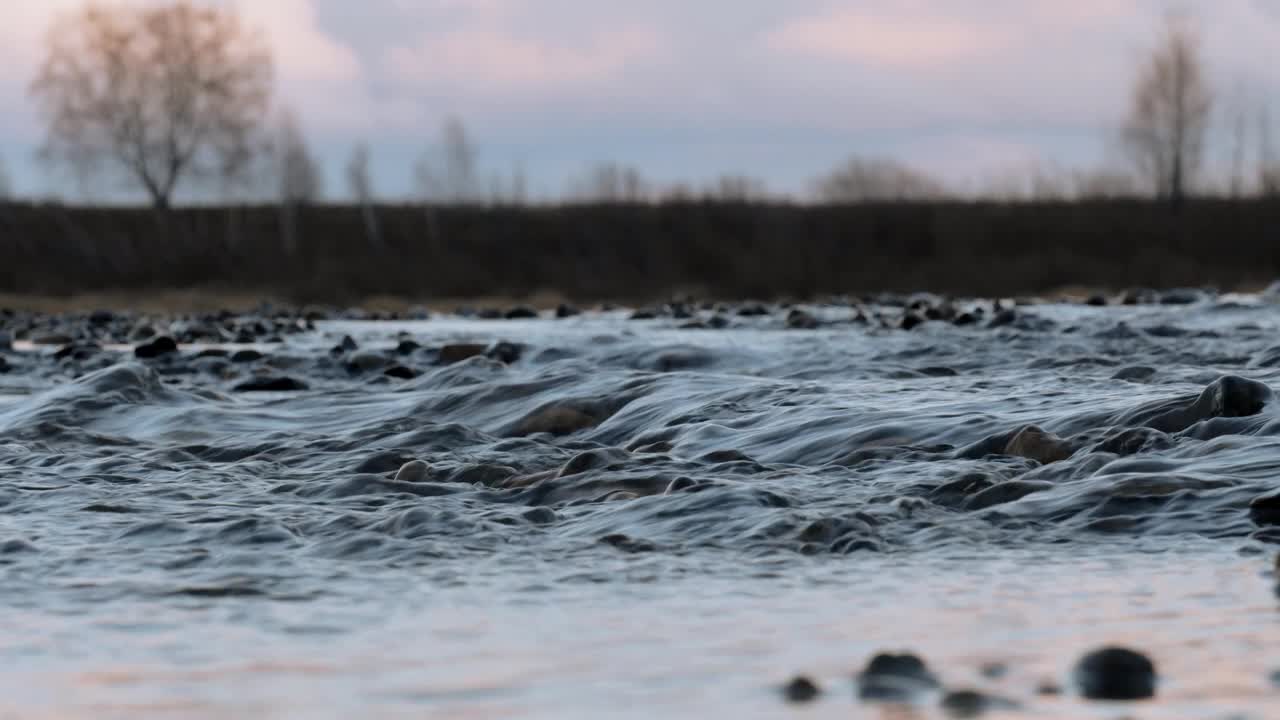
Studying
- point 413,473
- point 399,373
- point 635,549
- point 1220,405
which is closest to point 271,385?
point 399,373

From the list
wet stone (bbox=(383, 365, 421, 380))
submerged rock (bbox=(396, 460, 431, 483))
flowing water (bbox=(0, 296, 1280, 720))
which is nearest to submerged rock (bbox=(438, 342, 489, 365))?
wet stone (bbox=(383, 365, 421, 380))

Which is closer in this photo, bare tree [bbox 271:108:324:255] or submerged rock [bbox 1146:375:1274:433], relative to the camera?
submerged rock [bbox 1146:375:1274:433]

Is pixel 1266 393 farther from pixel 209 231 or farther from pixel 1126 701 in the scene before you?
pixel 209 231

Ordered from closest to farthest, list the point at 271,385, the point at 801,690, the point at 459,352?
1. the point at 801,690
2. the point at 271,385
3. the point at 459,352

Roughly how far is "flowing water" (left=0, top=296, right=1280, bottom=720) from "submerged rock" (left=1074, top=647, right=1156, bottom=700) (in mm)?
32

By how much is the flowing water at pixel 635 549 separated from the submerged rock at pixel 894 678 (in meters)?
0.05

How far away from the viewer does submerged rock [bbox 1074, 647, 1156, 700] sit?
8.36 ft

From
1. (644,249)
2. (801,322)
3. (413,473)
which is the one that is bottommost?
(644,249)

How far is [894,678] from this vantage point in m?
2.65

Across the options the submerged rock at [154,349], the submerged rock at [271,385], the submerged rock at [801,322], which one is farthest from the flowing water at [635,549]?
the submerged rock at [801,322]

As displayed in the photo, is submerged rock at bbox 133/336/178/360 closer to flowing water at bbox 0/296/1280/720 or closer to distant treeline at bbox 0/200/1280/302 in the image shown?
flowing water at bbox 0/296/1280/720

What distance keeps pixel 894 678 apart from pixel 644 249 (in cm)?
4918

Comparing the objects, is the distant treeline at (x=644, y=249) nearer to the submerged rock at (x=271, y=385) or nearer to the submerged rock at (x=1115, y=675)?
the submerged rock at (x=271, y=385)

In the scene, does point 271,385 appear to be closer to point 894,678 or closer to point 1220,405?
point 1220,405
